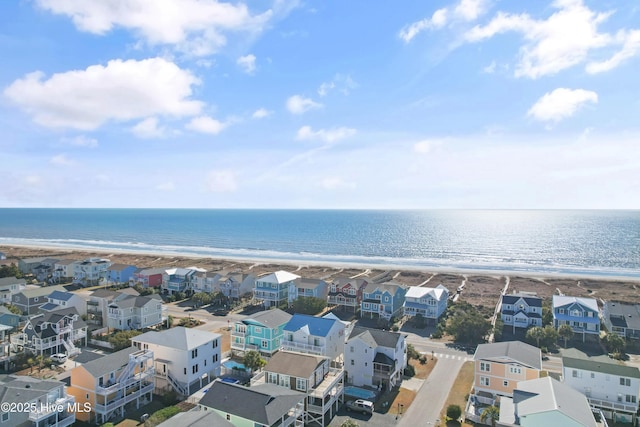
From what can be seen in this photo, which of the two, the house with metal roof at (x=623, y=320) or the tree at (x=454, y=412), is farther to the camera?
the house with metal roof at (x=623, y=320)

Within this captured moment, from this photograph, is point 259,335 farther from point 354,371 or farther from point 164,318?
point 164,318

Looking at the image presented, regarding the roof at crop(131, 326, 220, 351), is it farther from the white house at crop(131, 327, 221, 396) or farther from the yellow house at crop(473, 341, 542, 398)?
the yellow house at crop(473, 341, 542, 398)

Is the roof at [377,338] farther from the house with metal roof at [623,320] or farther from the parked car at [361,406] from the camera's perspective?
the house with metal roof at [623,320]

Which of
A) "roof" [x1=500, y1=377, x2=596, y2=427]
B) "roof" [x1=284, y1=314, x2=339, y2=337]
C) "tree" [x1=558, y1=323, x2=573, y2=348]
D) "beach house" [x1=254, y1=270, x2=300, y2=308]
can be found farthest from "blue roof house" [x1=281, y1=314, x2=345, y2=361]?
"tree" [x1=558, y1=323, x2=573, y2=348]

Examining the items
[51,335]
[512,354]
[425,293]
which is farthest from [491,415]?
[51,335]

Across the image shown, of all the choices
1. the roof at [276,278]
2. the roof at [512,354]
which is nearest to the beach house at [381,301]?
the roof at [276,278]

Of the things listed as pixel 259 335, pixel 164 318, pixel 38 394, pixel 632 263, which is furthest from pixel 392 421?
pixel 632 263
